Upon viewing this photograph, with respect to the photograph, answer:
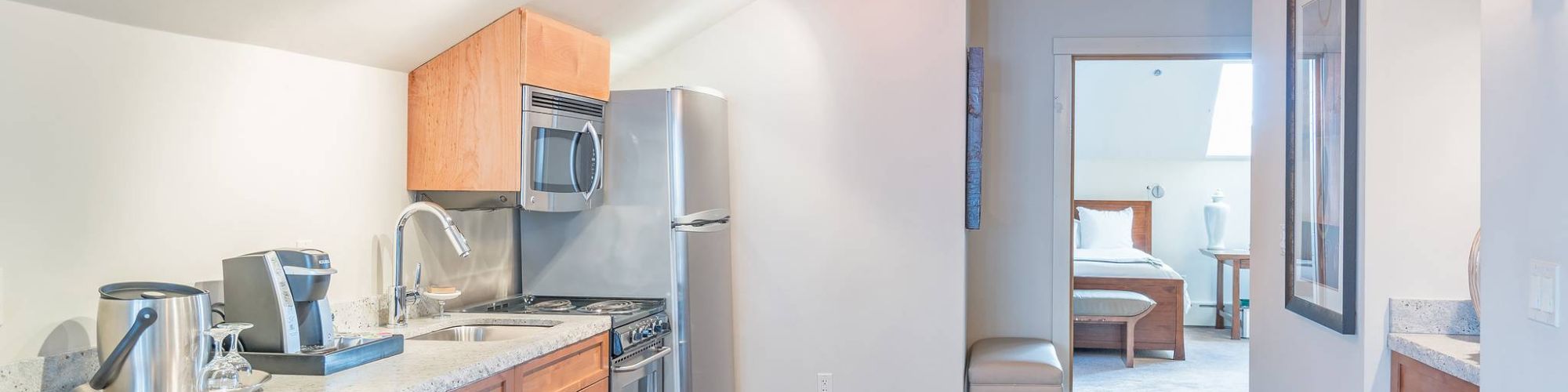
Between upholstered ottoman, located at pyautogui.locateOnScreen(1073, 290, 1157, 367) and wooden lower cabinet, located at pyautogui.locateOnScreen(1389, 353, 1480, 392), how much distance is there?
11.6ft

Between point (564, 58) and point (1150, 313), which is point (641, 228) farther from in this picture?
point (1150, 313)

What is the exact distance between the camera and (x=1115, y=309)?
634 centimetres

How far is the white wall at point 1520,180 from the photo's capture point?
168 cm

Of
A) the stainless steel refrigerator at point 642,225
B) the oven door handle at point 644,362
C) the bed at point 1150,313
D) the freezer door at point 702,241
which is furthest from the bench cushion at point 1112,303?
the oven door handle at point 644,362

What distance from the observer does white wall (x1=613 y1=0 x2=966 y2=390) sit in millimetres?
4105

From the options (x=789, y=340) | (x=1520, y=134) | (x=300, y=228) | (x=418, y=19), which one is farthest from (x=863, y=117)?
(x=1520, y=134)

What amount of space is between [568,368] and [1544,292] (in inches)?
93.4

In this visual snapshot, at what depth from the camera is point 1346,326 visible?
2.89 meters

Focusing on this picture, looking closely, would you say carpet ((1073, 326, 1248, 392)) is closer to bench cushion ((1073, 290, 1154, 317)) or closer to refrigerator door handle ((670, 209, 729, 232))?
bench cushion ((1073, 290, 1154, 317))

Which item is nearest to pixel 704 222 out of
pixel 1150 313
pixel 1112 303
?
pixel 1112 303

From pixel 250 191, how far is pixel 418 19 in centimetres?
67

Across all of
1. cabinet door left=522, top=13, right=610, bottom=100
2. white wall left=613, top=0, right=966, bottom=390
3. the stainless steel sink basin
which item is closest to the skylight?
white wall left=613, top=0, right=966, bottom=390

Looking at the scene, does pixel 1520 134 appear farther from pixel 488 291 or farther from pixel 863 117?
pixel 488 291

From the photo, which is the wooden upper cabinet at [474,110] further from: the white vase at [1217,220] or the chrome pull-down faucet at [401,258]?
the white vase at [1217,220]
